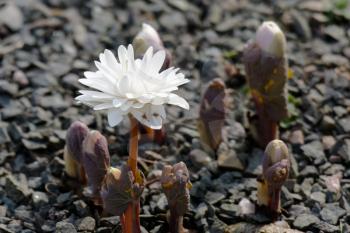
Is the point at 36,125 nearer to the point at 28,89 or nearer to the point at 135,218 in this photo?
the point at 28,89

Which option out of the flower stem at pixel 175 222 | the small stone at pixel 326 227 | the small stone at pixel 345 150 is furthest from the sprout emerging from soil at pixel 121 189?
the small stone at pixel 345 150

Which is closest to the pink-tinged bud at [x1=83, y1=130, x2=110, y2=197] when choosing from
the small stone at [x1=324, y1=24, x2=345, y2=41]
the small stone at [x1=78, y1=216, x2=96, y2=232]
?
the small stone at [x1=78, y1=216, x2=96, y2=232]

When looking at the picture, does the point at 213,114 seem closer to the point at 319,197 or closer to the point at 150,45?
the point at 150,45

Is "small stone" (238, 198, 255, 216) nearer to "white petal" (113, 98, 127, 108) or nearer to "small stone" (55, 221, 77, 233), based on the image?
"small stone" (55, 221, 77, 233)

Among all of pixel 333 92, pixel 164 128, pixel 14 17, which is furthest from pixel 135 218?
pixel 14 17

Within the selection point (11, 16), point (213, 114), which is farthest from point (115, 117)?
point (11, 16)

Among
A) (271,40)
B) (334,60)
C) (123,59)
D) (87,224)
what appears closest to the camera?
(123,59)
